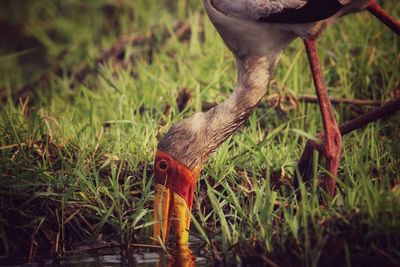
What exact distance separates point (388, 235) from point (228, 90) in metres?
2.44

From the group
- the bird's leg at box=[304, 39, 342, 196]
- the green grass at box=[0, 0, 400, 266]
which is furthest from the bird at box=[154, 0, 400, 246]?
the green grass at box=[0, 0, 400, 266]

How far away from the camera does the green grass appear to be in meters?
3.27

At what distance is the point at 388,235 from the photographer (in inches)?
121

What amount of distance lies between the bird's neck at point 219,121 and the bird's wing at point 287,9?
0.28 m

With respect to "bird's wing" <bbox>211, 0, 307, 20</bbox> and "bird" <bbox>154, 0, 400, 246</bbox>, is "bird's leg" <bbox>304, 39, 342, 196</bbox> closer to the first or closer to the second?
"bird" <bbox>154, 0, 400, 246</bbox>

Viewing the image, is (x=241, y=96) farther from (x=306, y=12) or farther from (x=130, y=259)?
(x=130, y=259)

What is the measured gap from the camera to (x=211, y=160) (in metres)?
4.39

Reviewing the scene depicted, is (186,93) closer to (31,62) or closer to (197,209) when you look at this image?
(197,209)

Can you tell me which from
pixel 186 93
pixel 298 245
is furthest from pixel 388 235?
pixel 186 93

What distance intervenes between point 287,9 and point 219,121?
0.67 metres

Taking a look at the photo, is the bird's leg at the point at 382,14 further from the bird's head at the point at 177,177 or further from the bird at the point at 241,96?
the bird's head at the point at 177,177


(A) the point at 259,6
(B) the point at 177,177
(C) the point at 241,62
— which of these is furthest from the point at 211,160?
(A) the point at 259,6

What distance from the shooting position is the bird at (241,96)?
3.89 metres

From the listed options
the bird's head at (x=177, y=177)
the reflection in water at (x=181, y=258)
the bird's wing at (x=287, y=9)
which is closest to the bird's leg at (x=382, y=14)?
the bird's wing at (x=287, y=9)
